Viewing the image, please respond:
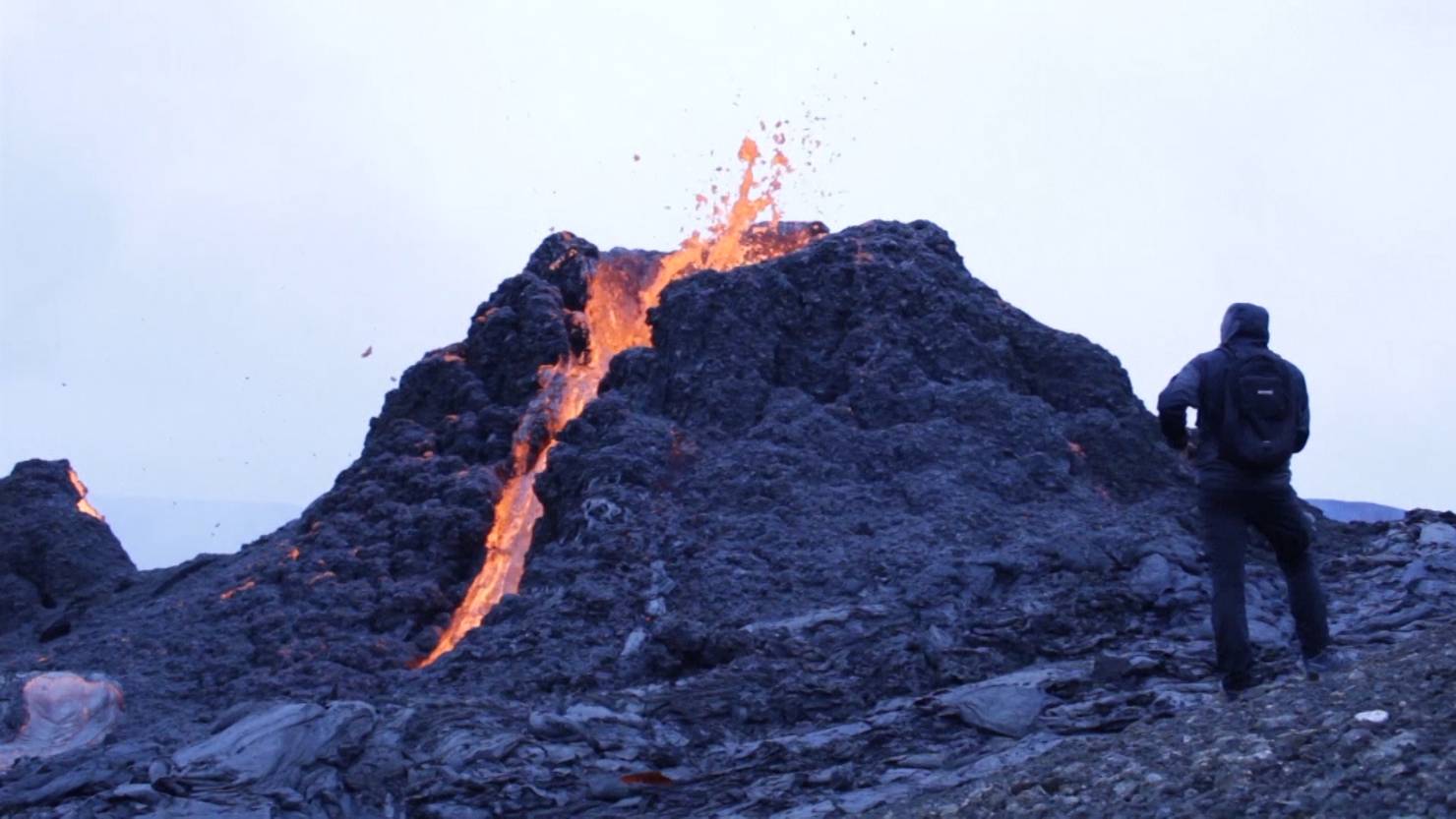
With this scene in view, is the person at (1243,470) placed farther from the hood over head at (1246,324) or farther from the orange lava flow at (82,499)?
the orange lava flow at (82,499)

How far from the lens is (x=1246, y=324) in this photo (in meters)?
8.46

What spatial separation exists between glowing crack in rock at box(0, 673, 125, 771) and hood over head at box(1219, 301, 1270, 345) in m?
7.79

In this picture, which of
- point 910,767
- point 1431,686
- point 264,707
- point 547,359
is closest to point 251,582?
point 547,359

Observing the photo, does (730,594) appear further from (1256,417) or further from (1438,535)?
(1438,535)

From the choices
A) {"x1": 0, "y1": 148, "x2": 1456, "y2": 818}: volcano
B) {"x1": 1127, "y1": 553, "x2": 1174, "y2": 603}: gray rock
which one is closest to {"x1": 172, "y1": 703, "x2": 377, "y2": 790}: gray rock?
{"x1": 0, "y1": 148, "x2": 1456, "y2": 818}: volcano

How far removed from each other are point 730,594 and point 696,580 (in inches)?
14.4

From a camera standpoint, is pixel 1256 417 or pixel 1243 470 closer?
pixel 1256 417

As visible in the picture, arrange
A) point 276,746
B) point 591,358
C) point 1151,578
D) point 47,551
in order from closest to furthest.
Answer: point 276,746
point 1151,578
point 591,358
point 47,551

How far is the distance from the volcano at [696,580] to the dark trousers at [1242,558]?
0.64m

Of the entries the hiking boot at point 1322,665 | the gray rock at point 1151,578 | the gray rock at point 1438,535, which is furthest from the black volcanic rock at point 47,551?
the hiking boot at point 1322,665

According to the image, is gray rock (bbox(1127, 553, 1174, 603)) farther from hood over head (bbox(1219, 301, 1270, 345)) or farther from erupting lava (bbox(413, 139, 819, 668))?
erupting lava (bbox(413, 139, 819, 668))

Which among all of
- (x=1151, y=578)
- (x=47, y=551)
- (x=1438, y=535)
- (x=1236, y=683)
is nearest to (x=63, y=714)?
(x=47, y=551)

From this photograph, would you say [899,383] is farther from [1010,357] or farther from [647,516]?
[647,516]

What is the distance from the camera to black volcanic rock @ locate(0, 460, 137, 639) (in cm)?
1791
